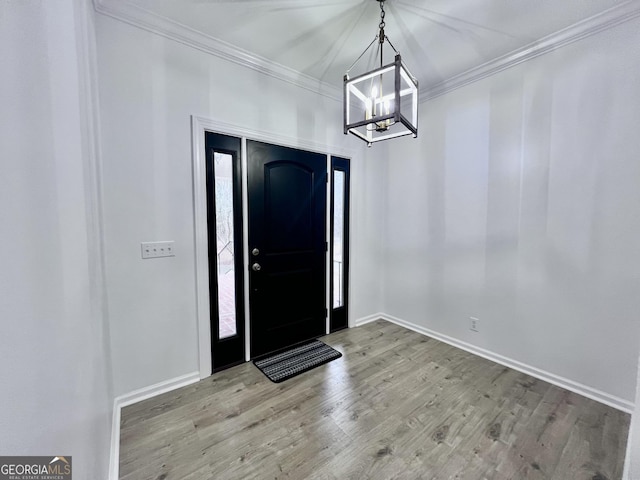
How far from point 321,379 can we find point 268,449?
73cm

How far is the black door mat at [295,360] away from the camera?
223cm

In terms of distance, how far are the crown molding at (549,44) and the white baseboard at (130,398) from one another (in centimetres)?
377

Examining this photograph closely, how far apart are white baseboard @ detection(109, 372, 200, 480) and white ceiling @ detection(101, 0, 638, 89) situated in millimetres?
2810

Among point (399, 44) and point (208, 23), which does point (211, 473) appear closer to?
point (208, 23)

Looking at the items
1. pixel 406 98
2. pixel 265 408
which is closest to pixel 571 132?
pixel 406 98

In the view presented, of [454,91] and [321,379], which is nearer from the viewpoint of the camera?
[321,379]

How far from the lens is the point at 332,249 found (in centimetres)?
302

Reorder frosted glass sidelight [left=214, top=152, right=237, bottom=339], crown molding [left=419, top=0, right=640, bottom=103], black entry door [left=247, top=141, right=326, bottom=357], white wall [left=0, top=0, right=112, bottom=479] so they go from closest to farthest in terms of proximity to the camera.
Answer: white wall [left=0, top=0, right=112, bottom=479] → crown molding [left=419, top=0, right=640, bottom=103] → frosted glass sidelight [left=214, top=152, right=237, bottom=339] → black entry door [left=247, top=141, right=326, bottom=357]

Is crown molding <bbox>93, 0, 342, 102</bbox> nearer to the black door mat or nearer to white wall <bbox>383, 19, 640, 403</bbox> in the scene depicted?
white wall <bbox>383, 19, 640, 403</bbox>

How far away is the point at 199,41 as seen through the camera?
2037 mm

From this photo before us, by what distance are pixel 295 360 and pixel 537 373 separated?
2148mm

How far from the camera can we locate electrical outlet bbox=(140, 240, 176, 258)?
6.26 feet

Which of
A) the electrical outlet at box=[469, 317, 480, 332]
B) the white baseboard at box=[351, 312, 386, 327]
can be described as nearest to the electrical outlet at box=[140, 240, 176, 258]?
the white baseboard at box=[351, 312, 386, 327]

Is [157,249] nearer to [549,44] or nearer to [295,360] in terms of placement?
[295,360]
